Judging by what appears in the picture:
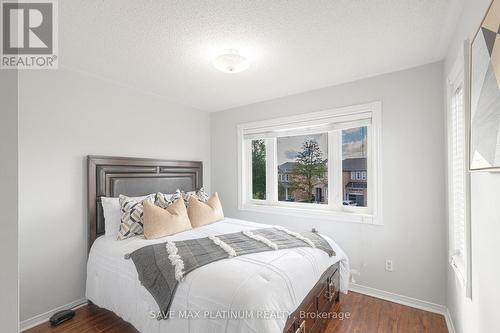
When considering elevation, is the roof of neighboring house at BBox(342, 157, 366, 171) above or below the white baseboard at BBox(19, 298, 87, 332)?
above

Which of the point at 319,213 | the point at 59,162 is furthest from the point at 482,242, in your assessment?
the point at 59,162

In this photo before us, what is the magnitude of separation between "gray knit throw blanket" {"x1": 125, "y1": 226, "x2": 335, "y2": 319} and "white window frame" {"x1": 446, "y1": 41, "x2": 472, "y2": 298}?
0.89 meters

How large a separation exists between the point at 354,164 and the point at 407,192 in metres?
0.63

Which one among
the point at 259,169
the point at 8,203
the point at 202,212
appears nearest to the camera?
the point at 8,203

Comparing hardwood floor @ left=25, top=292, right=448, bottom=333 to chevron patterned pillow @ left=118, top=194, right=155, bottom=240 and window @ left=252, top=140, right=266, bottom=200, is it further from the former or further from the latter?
window @ left=252, top=140, right=266, bottom=200

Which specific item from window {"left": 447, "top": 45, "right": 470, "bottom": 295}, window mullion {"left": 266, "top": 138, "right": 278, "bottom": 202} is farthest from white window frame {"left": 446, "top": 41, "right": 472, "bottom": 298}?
window mullion {"left": 266, "top": 138, "right": 278, "bottom": 202}

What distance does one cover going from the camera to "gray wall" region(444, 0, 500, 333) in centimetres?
103

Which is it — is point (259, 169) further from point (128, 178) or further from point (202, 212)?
A: point (128, 178)

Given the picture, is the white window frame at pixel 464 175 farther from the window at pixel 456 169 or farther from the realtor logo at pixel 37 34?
the realtor logo at pixel 37 34

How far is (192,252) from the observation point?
6.13 ft

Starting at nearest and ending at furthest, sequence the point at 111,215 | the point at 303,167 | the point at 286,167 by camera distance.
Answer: the point at 111,215 < the point at 303,167 < the point at 286,167

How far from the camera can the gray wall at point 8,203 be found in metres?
0.53

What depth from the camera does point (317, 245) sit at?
211 cm

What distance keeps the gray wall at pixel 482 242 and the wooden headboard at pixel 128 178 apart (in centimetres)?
307
